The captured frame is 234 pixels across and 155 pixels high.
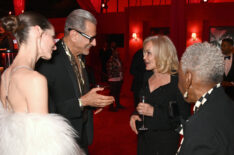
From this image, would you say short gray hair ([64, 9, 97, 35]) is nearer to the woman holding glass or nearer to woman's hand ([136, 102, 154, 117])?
the woman holding glass

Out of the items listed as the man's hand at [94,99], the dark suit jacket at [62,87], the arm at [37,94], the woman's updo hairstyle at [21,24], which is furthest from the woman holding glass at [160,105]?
the woman's updo hairstyle at [21,24]

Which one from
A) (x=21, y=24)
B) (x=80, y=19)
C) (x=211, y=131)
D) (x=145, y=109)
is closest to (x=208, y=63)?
(x=211, y=131)

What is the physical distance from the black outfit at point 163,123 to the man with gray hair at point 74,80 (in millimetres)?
407

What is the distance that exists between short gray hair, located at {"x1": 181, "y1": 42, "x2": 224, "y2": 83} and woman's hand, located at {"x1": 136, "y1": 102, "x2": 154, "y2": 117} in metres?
0.76

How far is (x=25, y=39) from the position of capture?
130 centimetres

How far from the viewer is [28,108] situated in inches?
46.7

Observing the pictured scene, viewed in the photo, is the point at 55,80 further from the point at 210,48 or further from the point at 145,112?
the point at 210,48

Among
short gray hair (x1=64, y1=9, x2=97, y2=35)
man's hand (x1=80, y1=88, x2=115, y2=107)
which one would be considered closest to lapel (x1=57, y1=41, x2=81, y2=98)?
man's hand (x1=80, y1=88, x2=115, y2=107)

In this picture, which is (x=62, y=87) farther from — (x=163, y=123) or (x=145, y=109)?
(x=163, y=123)

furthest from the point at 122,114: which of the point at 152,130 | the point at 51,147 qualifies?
the point at 51,147

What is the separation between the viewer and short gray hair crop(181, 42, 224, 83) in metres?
1.09

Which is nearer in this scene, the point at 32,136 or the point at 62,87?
the point at 32,136

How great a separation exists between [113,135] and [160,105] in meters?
2.77

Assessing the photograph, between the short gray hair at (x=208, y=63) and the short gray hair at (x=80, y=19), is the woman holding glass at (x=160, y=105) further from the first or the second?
the short gray hair at (x=208, y=63)
